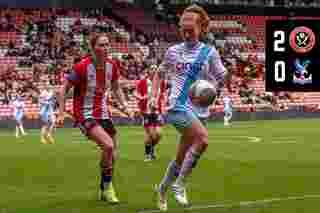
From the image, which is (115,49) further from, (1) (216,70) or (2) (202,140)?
(2) (202,140)

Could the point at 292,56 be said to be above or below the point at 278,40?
below

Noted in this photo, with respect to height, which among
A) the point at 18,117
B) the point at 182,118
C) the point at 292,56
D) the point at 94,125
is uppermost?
the point at 292,56

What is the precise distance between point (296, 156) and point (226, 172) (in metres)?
5.16

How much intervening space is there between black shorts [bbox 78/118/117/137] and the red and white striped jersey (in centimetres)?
6

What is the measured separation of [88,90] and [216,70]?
6.99 ft

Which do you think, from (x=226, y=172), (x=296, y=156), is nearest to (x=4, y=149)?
(x=296, y=156)

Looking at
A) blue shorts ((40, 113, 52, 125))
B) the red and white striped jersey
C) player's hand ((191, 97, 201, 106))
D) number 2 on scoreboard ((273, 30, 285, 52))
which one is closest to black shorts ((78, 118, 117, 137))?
the red and white striped jersey

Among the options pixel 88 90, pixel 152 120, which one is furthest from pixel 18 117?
pixel 88 90

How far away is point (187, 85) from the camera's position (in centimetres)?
1157

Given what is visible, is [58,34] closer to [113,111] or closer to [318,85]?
Result: [113,111]

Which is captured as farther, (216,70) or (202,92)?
(216,70)

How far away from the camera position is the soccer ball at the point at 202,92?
11.3 metres

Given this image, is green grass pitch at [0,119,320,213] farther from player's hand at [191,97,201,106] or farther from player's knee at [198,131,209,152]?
player's hand at [191,97,201,106]

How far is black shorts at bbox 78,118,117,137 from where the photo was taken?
1296cm
